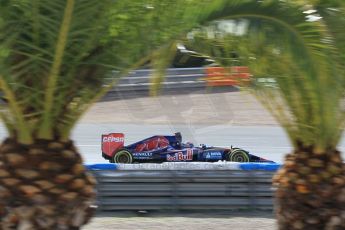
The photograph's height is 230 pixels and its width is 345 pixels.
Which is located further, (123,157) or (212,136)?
(212,136)

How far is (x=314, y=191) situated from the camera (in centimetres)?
701

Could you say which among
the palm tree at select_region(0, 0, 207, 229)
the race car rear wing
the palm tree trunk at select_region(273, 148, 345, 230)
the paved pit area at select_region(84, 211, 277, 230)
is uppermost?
the palm tree at select_region(0, 0, 207, 229)

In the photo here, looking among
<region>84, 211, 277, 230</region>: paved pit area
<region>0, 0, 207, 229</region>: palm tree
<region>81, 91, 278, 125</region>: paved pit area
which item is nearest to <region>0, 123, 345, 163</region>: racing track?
<region>81, 91, 278, 125</region>: paved pit area

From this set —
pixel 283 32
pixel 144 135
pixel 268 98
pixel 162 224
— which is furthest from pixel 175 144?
pixel 283 32

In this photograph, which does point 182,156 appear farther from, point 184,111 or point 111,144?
point 184,111

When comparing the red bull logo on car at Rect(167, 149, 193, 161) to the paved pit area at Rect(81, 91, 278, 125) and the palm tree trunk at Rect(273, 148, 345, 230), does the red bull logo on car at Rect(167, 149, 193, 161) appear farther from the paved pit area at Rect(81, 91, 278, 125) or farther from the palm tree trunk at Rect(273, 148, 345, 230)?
the palm tree trunk at Rect(273, 148, 345, 230)

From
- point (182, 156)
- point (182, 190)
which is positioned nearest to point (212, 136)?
point (182, 156)

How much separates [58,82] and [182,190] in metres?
5.77

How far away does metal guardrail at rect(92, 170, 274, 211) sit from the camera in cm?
1129

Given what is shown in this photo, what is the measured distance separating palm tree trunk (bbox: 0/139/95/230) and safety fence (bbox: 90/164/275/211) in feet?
17.1

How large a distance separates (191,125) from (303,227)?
19.0 meters

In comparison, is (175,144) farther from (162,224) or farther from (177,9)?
(177,9)

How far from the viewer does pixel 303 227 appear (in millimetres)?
7145

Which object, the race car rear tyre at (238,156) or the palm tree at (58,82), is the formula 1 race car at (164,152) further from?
the palm tree at (58,82)
